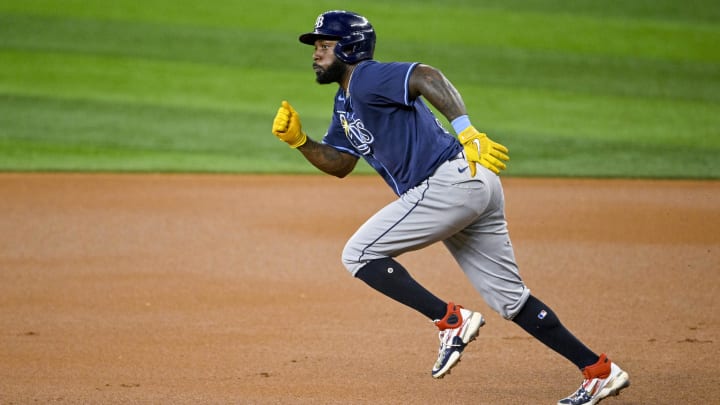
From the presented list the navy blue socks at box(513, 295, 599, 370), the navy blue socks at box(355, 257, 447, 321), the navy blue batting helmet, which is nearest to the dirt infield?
the navy blue socks at box(513, 295, 599, 370)

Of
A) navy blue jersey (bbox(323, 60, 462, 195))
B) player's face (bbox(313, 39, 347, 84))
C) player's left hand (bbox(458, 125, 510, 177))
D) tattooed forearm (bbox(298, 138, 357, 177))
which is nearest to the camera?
player's left hand (bbox(458, 125, 510, 177))

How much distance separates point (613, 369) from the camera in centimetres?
515

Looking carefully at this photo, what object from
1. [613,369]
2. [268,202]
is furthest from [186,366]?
[268,202]

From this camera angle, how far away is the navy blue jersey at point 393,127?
4941 millimetres

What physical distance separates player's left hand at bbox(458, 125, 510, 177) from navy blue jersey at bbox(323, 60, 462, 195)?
312 millimetres

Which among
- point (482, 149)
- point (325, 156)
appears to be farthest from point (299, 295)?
point (482, 149)

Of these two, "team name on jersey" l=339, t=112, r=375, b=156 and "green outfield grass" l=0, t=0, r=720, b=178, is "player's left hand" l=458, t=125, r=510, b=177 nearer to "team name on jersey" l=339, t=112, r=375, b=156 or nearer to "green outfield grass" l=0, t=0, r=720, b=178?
"team name on jersey" l=339, t=112, r=375, b=156

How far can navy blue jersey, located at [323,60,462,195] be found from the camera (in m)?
4.94

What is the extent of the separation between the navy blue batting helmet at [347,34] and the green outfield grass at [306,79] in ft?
24.4

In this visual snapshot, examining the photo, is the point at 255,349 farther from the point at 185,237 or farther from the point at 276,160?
the point at 276,160

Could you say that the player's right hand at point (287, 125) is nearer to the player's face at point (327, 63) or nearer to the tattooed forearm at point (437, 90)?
the player's face at point (327, 63)

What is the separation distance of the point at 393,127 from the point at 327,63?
52 centimetres

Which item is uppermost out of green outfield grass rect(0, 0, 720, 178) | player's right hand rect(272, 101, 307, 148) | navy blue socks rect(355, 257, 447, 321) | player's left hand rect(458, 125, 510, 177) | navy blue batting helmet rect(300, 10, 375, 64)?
navy blue batting helmet rect(300, 10, 375, 64)

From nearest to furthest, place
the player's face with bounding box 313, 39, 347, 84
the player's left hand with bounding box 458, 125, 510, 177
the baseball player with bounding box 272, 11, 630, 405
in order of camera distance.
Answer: the player's left hand with bounding box 458, 125, 510, 177
the baseball player with bounding box 272, 11, 630, 405
the player's face with bounding box 313, 39, 347, 84
